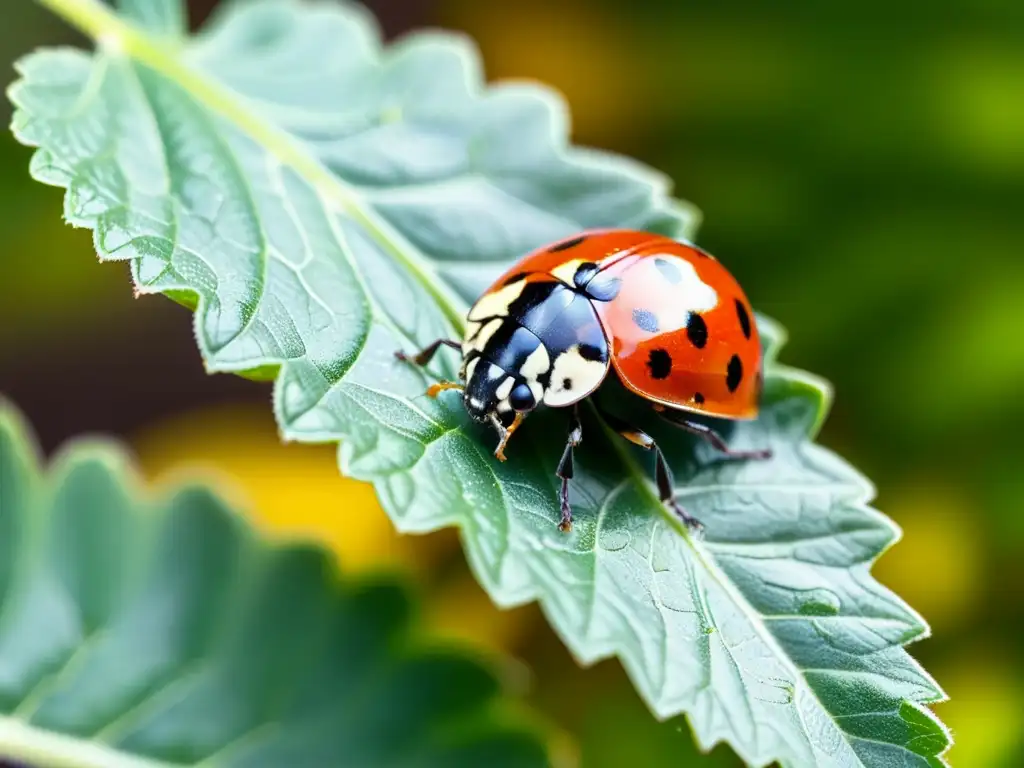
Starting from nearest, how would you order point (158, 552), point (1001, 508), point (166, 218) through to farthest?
point (166, 218) < point (158, 552) < point (1001, 508)

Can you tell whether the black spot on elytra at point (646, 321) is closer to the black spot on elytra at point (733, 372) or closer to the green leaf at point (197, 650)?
the black spot on elytra at point (733, 372)

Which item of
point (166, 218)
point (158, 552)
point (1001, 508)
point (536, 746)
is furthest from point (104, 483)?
point (1001, 508)

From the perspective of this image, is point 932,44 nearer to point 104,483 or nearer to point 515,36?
point 515,36

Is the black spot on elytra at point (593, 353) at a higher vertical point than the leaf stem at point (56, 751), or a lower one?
higher

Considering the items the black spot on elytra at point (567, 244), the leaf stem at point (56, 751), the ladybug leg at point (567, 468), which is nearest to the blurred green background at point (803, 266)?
the leaf stem at point (56, 751)

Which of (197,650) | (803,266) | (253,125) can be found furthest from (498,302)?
(803,266)

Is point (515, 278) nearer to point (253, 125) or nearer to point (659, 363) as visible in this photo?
point (659, 363)

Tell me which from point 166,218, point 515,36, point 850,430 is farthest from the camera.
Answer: point 515,36

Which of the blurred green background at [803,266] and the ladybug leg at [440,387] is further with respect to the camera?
the blurred green background at [803,266]
